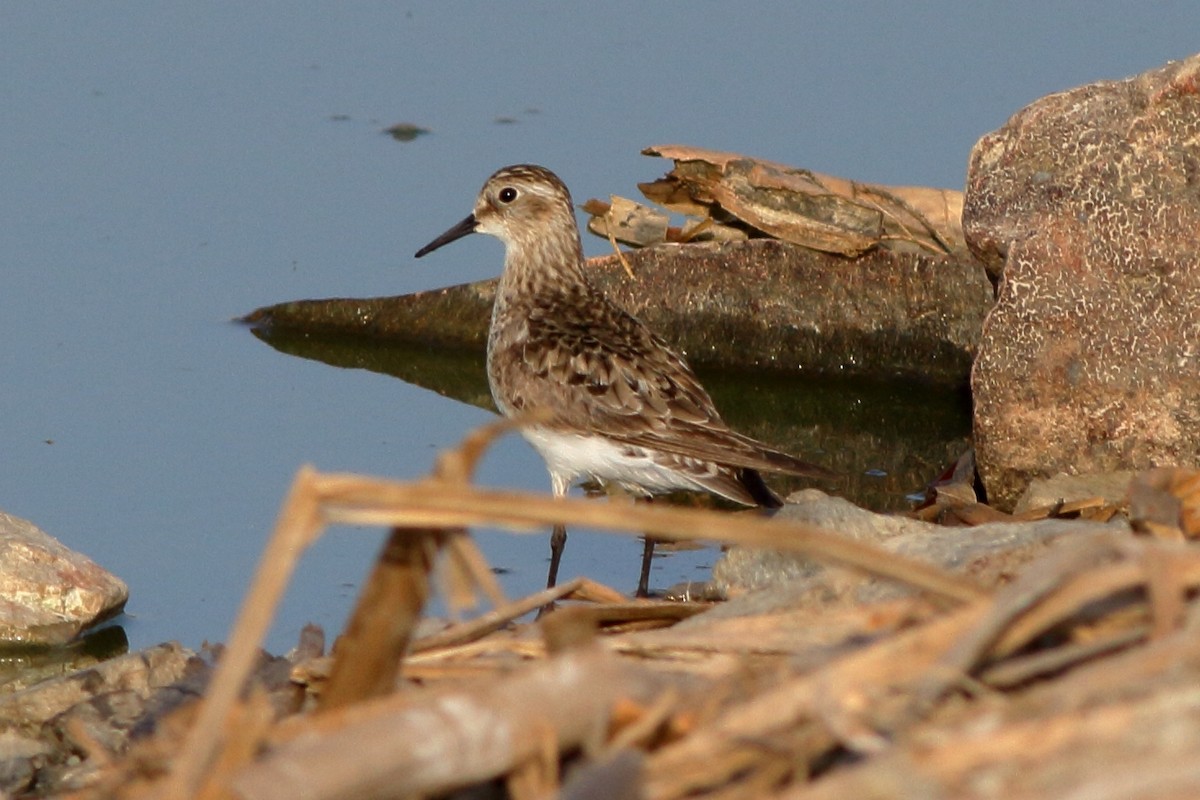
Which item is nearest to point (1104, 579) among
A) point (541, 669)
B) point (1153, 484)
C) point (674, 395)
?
point (541, 669)

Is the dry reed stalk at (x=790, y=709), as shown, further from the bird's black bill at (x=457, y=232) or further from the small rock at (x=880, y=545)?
the bird's black bill at (x=457, y=232)

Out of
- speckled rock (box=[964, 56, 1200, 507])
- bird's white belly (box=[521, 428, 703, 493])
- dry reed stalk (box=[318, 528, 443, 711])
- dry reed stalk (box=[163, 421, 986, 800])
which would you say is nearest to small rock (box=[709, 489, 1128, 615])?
dry reed stalk (box=[163, 421, 986, 800])

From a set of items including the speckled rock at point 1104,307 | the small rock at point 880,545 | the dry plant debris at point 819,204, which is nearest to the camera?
the small rock at point 880,545

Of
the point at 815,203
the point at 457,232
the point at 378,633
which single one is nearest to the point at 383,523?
the point at 378,633

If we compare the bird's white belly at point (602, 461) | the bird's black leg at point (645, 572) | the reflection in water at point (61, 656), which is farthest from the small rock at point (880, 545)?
the reflection in water at point (61, 656)

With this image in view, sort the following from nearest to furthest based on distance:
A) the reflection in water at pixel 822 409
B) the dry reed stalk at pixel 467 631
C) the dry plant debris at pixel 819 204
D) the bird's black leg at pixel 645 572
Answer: the dry reed stalk at pixel 467 631
the bird's black leg at pixel 645 572
the reflection in water at pixel 822 409
the dry plant debris at pixel 819 204

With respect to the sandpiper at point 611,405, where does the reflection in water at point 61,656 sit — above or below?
below

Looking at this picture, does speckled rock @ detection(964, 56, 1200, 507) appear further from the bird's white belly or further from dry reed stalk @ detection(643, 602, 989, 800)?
dry reed stalk @ detection(643, 602, 989, 800)
